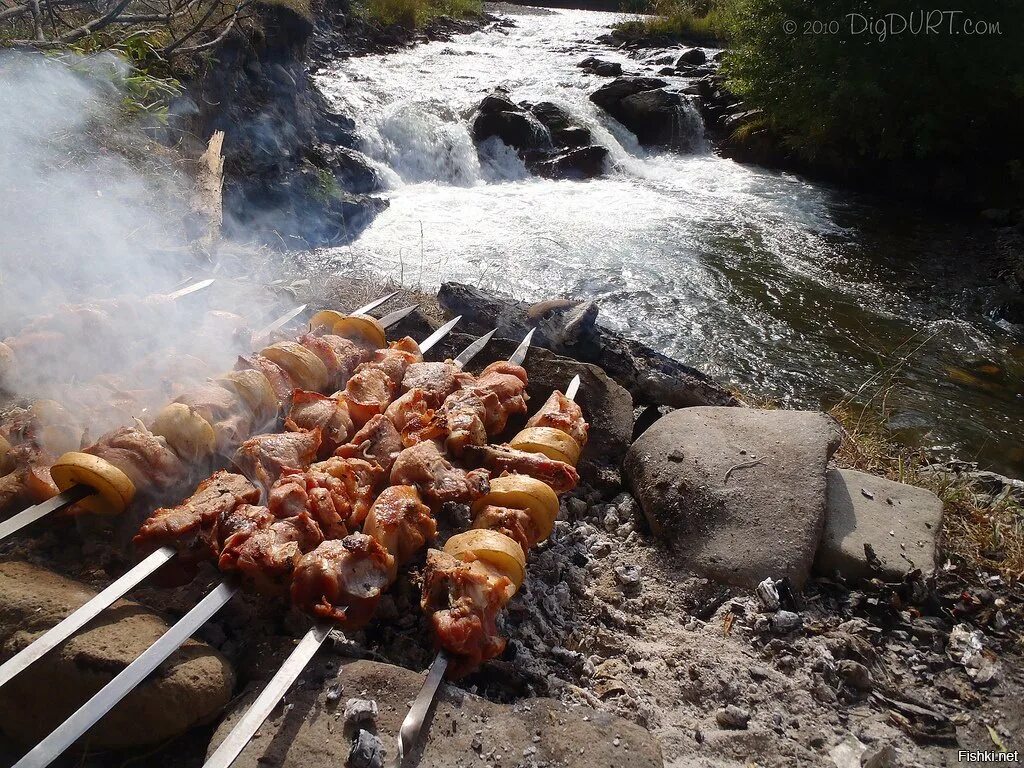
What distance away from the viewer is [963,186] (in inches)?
548

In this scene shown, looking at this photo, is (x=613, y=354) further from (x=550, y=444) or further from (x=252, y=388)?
(x=252, y=388)

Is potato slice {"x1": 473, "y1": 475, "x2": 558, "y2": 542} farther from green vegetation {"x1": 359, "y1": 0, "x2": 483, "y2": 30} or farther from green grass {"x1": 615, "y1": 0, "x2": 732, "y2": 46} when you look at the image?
green grass {"x1": 615, "y1": 0, "x2": 732, "y2": 46}

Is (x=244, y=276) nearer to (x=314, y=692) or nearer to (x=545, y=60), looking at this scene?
(x=314, y=692)

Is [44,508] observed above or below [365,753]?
above

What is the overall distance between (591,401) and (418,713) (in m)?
2.46

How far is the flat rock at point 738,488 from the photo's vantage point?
3.25m

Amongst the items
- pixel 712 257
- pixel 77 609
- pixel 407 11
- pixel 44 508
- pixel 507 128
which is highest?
pixel 407 11

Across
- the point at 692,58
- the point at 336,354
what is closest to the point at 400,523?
the point at 336,354

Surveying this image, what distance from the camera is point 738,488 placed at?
3.50 metres

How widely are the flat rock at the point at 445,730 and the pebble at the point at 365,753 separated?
0.18ft

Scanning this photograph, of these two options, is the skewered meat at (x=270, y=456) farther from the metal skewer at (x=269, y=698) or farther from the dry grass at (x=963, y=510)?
the dry grass at (x=963, y=510)

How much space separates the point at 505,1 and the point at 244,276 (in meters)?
34.8

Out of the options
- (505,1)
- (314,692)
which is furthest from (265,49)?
(505,1)

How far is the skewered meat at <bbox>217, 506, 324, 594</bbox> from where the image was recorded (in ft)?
8.00
